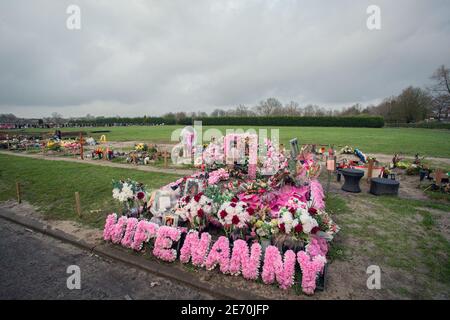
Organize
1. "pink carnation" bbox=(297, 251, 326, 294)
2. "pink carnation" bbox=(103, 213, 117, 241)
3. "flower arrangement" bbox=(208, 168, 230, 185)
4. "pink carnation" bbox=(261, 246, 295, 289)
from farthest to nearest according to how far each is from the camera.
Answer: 1. "flower arrangement" bbox=(208, 168, 230, 185)
2. "pink carnation" bbox=(103, 213, 117, 241)
3. "pink carnation" bbox=(261, 246, 295, 289)
4. "pink carnation" bbox=(297, 251, 326, 294)

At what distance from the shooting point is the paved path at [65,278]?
3482 millimetres

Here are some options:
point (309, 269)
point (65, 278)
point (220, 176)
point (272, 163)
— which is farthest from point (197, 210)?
point (272, 163)

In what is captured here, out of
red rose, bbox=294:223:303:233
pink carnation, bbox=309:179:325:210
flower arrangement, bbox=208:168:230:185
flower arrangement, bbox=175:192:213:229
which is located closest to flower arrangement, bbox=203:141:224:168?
flower arrangement, bbox=208:168:230:185

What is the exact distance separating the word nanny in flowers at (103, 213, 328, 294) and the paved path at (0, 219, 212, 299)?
0.47m

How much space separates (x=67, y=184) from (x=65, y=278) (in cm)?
664

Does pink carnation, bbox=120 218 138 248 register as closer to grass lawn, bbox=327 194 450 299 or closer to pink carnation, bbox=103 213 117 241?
pink carnation, bbox=103 213 117 241

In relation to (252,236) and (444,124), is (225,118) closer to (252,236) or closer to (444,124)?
(444,124)

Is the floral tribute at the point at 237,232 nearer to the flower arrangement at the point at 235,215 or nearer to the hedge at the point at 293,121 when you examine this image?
the flower arrangement at the point at 235,215

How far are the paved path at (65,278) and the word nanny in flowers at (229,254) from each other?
18.4 inches

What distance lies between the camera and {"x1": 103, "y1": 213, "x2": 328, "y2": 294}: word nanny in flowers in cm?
350

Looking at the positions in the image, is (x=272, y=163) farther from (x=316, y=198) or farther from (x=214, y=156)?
(x=316, y=198)

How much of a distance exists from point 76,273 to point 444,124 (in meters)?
62.2

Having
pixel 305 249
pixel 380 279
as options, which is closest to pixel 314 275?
pixel 305 249

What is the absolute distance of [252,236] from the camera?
420 cm
